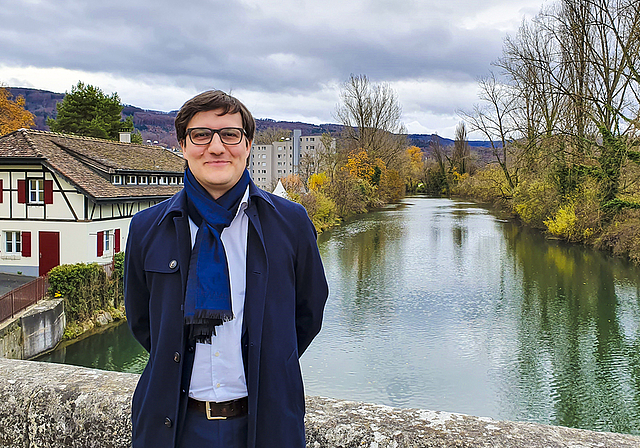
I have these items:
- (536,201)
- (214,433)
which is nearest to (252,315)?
(214,433)

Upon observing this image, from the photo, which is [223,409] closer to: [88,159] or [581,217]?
[88,159]

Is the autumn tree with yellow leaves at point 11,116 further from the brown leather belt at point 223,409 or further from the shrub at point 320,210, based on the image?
the brown leather belt at point 223,409

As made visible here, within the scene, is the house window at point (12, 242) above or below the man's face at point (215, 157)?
below

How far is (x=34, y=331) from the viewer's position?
34.1 ft

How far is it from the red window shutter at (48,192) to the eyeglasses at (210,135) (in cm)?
1419

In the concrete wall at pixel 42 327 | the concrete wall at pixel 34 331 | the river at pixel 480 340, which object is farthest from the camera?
the concrete wall at pixel 42 327

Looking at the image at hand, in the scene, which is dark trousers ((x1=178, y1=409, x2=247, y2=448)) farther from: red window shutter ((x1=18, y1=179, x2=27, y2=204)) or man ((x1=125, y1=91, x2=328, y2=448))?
red window shutter ((x1=18, y1=179, x2=27, y2=204))

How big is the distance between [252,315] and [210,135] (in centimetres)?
51

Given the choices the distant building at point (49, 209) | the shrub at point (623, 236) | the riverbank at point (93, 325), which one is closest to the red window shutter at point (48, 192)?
the distant building at point (49, 209)

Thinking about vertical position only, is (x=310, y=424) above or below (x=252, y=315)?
below

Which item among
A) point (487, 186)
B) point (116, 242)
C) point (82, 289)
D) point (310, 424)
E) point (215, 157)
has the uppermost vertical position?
point (487, 186)

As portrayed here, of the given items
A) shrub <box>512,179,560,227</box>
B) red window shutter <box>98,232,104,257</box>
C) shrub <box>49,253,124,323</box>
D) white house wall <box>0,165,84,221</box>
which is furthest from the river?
shrub <box>512,179,560,227</box>

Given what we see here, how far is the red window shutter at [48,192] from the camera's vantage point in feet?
46.1

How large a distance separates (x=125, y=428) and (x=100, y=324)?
11.6m
